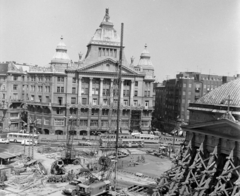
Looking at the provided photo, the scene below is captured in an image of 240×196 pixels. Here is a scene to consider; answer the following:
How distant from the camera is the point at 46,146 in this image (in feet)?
220

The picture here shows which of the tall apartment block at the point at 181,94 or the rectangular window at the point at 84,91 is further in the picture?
the tall apartment block at the point at 181,94

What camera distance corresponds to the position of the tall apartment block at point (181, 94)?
95.9 meters

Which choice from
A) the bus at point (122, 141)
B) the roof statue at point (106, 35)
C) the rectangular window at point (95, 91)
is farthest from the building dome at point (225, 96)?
the roof statue at point (106, 35)

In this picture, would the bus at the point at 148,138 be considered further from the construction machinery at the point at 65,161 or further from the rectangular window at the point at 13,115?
the rectangular window at the point at 13,115

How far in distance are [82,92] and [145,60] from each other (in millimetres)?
22604

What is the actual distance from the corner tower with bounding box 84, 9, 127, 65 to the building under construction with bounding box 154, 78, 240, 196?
5469 cm

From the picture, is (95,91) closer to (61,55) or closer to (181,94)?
(61,55)

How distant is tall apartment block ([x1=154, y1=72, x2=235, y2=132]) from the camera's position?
95.9 metres

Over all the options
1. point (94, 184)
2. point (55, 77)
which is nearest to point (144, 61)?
point (55, 77)

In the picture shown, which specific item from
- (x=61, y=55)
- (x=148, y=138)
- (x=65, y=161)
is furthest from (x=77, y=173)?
(x=61, y=55)

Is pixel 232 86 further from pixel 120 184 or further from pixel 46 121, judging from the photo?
pixel 46 121

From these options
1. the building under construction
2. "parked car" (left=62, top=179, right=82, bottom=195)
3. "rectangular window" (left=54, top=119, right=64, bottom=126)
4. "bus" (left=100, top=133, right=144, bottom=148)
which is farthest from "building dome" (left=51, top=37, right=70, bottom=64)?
the building under construction

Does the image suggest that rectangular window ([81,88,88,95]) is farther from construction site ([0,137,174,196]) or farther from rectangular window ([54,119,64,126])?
construction site ([0,137,174,196])

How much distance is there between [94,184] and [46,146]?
33786 mm
